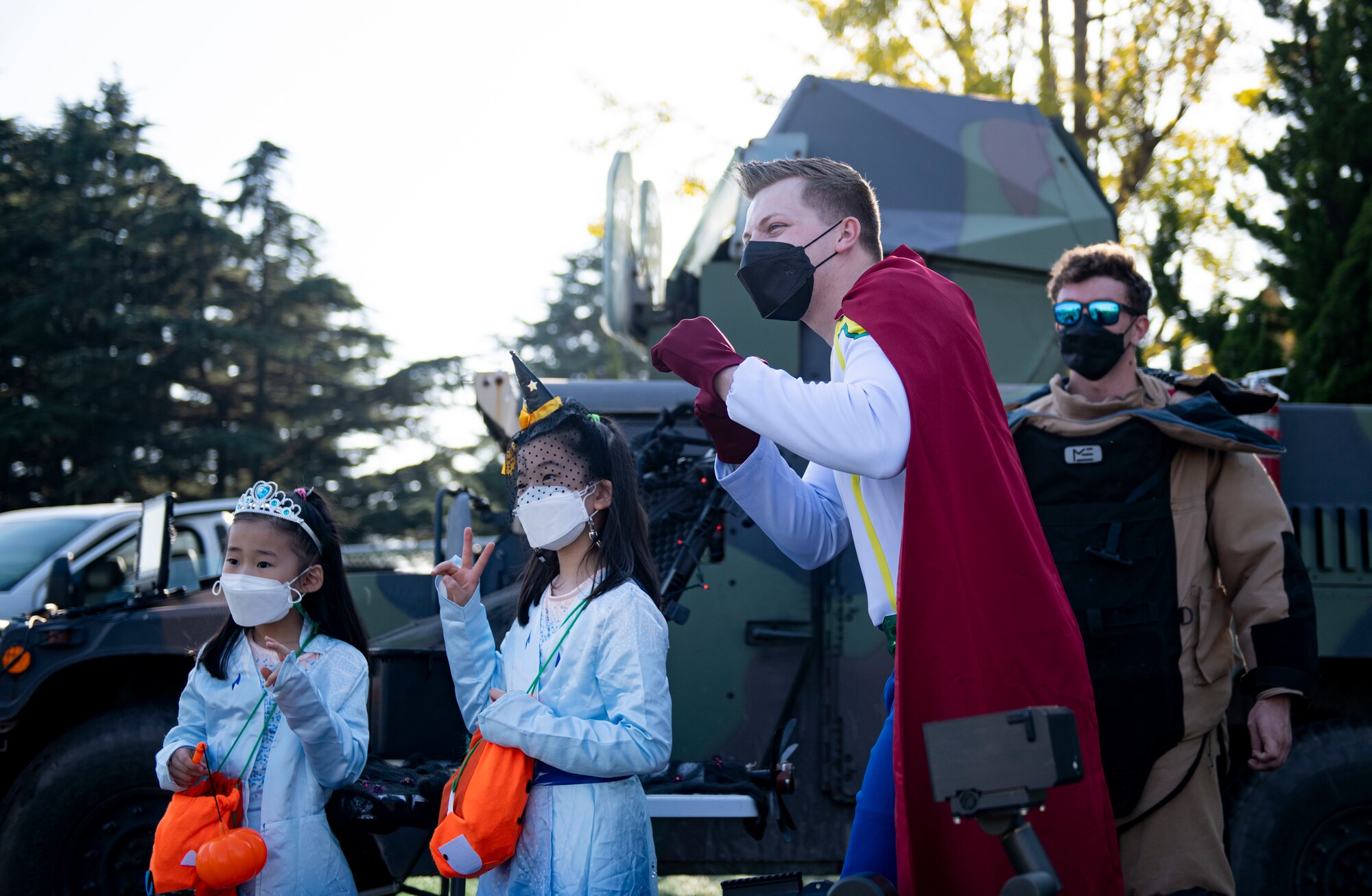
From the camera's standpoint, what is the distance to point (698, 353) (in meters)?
2.24

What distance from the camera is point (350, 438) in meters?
23.8

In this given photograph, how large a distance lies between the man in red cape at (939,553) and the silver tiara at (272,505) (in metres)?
1.56

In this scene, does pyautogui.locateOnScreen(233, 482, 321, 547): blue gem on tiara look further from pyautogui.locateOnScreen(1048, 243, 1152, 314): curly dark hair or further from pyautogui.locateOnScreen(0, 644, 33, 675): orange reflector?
pyautogui.locateOnScreen(1048, 243, 1152, 314): curly dark hair

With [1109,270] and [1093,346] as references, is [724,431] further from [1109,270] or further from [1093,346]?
[1109,270]

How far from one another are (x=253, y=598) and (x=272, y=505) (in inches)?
10.8

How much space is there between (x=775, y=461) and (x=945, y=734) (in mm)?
1042

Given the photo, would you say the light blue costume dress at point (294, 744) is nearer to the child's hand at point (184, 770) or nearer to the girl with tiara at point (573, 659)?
the child's hand at point (184, 770)

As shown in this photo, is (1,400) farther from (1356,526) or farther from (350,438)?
(1356,526)

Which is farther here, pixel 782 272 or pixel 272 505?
pixel 272 505

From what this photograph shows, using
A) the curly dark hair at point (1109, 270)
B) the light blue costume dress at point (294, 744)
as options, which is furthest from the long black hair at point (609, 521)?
the curly dark hair at point (1109, 270)

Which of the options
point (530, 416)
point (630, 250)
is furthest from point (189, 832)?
point (630, 250)

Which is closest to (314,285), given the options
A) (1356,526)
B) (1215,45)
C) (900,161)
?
(1215,45)

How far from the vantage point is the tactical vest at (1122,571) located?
2.93 m

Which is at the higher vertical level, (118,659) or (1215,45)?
(1215,45)
